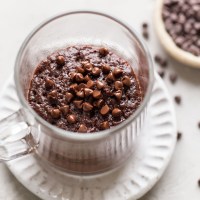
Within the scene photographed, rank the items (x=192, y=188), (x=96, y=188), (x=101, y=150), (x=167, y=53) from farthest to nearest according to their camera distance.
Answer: (x=167, y=53), (x=192, y=188), (x=96, y=188), (x=101, y=150)

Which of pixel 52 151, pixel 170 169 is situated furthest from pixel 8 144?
pixel 170 169

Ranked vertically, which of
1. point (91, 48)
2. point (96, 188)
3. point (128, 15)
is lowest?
point (96, 188)

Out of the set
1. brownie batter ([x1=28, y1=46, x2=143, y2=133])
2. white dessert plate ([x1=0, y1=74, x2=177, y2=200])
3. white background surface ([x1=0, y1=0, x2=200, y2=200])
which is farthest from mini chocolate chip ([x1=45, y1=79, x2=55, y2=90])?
white background surface ([x1=0, y1=0, x2=200, y2=200])

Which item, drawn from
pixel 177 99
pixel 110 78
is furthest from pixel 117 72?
pixel 177 99

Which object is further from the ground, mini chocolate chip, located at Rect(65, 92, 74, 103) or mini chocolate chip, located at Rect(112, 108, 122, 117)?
mini chocolate chip, located at Rect(65, 92, 74, 103)

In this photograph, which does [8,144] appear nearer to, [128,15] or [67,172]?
[67,172]

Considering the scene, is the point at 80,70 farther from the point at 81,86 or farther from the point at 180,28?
the point at 180,28

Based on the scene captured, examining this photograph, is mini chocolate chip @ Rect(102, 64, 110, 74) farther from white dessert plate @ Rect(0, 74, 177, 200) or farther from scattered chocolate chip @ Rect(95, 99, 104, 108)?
white dessert plate @ Rect(0, 74, 177, 200)
